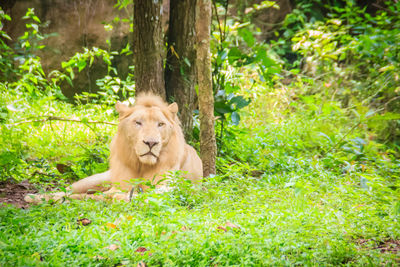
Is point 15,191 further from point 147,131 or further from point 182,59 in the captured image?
point 182,59

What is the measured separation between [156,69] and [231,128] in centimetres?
157

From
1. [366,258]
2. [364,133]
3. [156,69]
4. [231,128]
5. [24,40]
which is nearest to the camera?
[366,258]

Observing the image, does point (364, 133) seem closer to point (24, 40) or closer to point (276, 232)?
point (276, 232)

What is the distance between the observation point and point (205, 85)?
4.58m

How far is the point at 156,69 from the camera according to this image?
508cm

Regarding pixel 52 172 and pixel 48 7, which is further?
pixel 48 7

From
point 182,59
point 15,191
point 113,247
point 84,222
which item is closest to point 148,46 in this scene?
point 182,59

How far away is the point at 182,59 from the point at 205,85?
3.26 feet

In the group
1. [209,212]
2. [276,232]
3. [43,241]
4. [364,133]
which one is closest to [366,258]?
[276,232]

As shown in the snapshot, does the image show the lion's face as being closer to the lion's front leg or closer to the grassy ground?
the lion's front leg

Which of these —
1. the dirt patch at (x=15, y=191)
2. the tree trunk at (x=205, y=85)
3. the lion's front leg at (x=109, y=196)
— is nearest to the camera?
the lion's front leg at (x=109, y=196)

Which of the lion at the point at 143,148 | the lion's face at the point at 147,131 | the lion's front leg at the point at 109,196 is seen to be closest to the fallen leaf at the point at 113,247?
the lion's front leg at the point at 109,196

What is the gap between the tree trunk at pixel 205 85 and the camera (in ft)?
14.8

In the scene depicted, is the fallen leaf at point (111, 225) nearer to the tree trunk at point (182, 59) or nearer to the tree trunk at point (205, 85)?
the tree trunk at point (205, 85)
